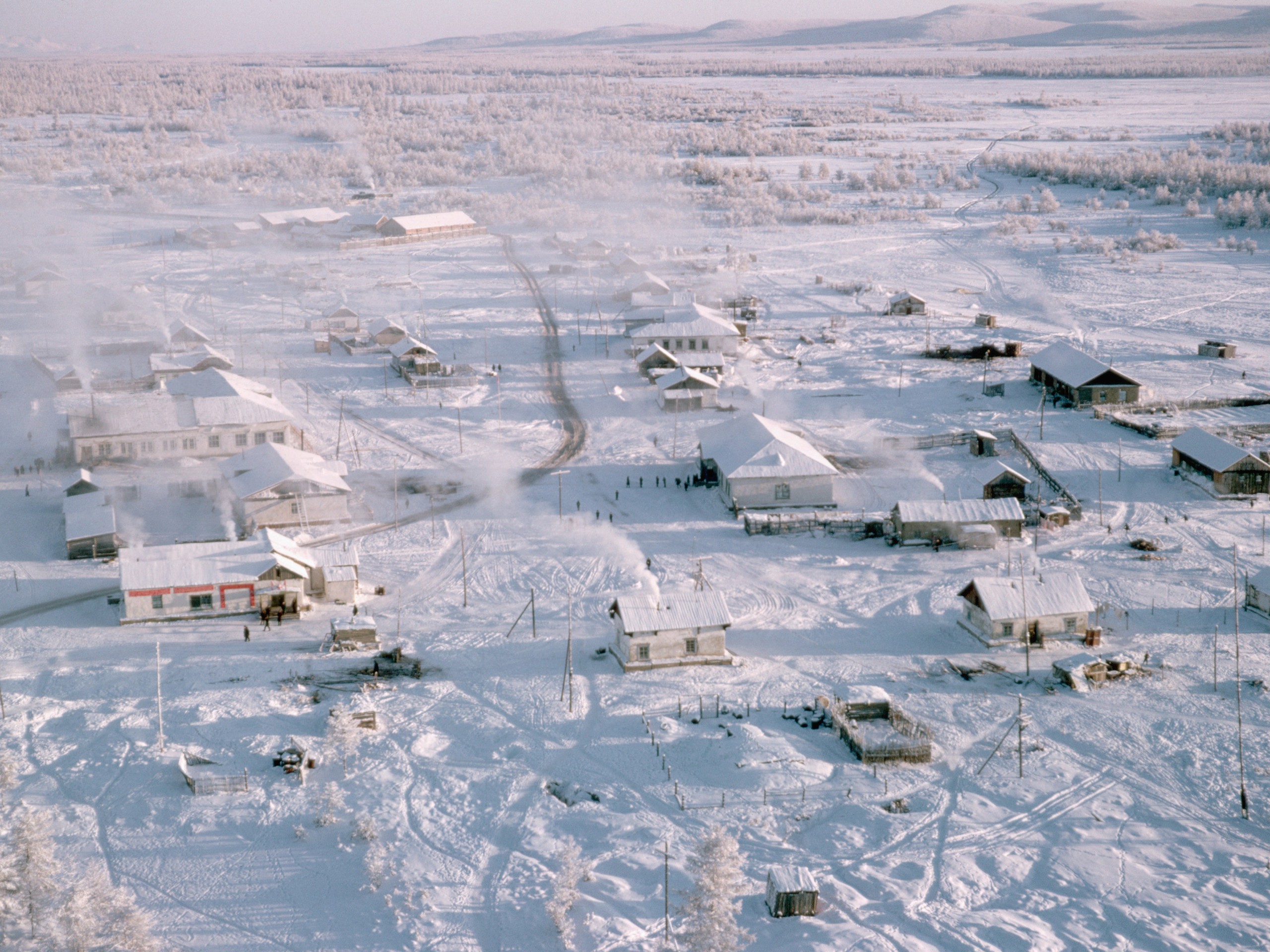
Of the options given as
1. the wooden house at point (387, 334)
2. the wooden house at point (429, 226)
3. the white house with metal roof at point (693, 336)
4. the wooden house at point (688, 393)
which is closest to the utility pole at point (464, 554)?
the wooden house at point (688, 393)

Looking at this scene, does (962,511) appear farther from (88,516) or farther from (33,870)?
(33,870)

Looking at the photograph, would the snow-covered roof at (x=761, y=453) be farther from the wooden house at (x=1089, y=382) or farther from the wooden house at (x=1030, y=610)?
the wooden house at (x=1089, y=382)

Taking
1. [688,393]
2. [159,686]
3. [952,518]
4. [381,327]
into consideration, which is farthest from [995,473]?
[381,327]

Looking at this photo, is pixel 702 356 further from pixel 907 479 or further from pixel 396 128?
pixel 396 128

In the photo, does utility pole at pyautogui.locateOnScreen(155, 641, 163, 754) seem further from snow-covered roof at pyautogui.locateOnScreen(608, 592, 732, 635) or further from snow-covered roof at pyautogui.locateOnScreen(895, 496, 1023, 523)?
snow-covered roof at pyautogui.locateOnScreen(895, 496, 1023, 523)

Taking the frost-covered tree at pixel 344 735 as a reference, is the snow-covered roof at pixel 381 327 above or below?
above

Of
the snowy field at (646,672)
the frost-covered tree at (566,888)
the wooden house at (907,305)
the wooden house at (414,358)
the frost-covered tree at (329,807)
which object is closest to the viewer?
the frost-covered tree at (566,888)

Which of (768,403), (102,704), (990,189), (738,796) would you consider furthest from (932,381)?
(990,189)
